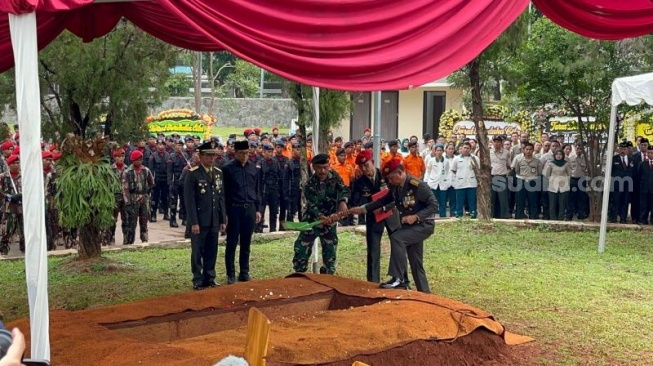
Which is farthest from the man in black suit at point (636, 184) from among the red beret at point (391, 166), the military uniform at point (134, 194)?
the military uniform at point (134, 194)

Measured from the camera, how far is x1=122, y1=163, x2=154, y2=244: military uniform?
47.2 feet

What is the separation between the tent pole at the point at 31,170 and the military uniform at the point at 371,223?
5.68 m

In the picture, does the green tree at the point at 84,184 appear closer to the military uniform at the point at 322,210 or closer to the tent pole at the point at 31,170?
the military uniform at the point at 322,210

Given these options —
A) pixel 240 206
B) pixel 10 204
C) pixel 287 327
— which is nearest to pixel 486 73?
pixel 240 206

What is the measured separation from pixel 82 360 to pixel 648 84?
9321 millimetres

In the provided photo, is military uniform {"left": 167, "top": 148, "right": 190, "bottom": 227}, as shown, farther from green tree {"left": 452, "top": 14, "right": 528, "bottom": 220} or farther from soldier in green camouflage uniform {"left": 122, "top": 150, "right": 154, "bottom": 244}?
green tree {"left": 452, "top": 14, "right": 528, "bottom": 220}

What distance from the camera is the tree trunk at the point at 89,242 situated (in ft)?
39.8

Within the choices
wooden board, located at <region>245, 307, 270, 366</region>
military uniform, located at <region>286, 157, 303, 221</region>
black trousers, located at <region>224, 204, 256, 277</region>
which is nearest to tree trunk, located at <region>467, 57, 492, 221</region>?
military uniform, located at <region>286, 157, 303, 221</region>

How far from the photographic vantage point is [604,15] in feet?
26.5

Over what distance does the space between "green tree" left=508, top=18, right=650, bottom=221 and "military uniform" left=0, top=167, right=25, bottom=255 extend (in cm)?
985

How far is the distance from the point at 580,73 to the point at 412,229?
8.53 meters

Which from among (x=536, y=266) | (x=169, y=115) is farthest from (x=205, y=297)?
(x=169, y=115)

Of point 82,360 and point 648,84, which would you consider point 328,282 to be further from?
point 648,84

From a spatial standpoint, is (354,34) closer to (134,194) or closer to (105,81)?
(105,81)
